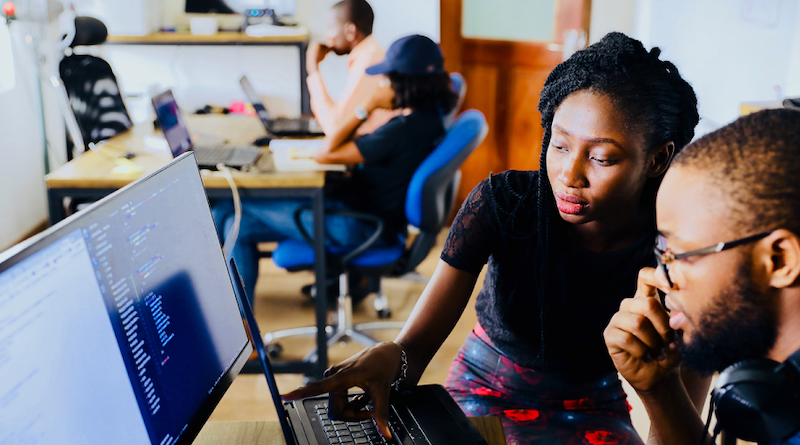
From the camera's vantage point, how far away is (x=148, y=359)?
0.68 metres

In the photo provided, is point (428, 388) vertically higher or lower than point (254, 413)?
higher

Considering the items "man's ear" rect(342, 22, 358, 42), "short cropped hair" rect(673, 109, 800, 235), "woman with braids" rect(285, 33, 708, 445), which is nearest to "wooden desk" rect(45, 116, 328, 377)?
"man's ear" rect(342, 22, 358, 42)

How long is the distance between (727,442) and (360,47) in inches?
92.0

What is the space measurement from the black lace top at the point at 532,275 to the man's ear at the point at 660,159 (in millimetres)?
121

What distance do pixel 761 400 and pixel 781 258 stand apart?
143 mm

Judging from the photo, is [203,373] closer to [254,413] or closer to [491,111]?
[254,413]

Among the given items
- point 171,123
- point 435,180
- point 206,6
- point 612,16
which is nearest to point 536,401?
point 435,180

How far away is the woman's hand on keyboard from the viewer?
0.89 metres

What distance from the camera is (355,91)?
2.56 metres

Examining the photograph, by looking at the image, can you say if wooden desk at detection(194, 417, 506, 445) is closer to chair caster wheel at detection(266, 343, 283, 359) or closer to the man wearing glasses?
the man wearing glasses

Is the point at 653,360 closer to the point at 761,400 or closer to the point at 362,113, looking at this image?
the point at 761,400

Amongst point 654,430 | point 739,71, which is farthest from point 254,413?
point 739,71

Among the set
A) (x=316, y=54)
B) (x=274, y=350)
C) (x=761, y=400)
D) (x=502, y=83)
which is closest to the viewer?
(x=761, y=400)

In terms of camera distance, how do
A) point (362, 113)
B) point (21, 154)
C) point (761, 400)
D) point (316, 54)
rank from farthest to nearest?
point (21, 154), point (316, 54), point (362, 113), point (761, 400)
